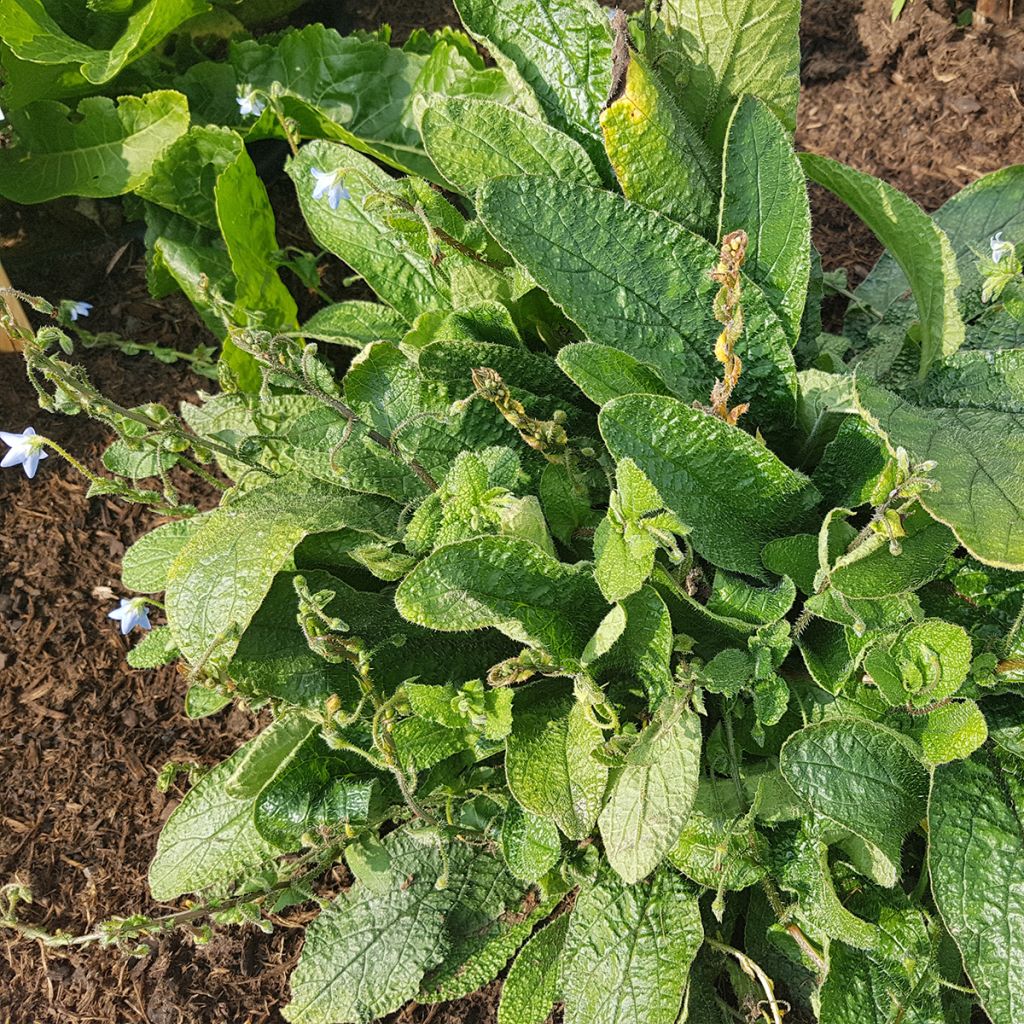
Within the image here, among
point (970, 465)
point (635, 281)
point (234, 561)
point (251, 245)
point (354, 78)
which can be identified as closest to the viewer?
point (970, 465)

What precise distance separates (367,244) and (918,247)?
89 cm

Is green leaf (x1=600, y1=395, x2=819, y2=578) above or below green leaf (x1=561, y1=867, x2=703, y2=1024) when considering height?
above

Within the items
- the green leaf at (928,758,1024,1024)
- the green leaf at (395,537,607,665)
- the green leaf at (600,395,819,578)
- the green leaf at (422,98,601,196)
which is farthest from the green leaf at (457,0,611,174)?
the green leaf at (928,758,1024,1024)

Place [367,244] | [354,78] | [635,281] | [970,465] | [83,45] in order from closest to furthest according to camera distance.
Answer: [970,465]
[635,281]
[367,244]
[83,45]
[354,78]

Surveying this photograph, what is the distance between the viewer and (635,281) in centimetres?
145

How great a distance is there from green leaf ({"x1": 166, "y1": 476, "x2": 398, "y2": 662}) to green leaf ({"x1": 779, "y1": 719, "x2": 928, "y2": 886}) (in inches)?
25.3

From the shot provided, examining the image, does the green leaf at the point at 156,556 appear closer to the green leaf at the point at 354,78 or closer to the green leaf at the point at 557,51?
Result: the green leaf at the point at 557,51

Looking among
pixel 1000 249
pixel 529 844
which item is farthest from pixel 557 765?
pixel 1000 249

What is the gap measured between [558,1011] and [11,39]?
6.71 feet

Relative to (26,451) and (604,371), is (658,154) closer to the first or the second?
(604,371)

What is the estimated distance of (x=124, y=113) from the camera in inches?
85.4

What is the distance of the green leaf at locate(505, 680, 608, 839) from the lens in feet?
4.37

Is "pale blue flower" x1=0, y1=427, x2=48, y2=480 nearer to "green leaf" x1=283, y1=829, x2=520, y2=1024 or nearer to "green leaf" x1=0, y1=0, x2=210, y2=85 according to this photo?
"green leaf" x1=283, y1=829, x2=520, y2=1024

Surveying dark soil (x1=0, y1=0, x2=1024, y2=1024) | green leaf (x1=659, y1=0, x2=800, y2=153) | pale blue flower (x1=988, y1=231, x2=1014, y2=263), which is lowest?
dark soil (x1=0, y1=0, x2=1024, y2=1024)
